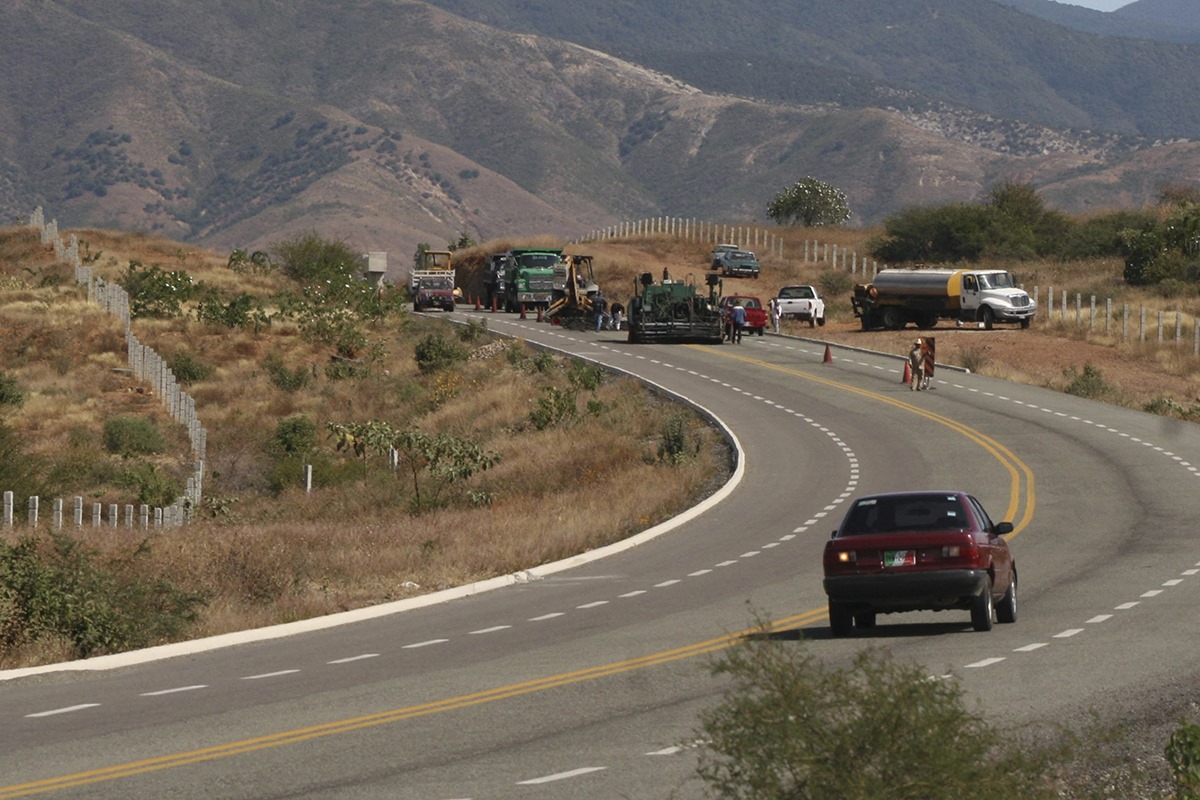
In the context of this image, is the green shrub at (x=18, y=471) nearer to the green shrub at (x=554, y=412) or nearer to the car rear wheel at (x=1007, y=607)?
the green shrub at (x=554, y=412)

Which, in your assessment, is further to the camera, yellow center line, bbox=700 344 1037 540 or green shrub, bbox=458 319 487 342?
green shrub, bbox=458 319 487 342

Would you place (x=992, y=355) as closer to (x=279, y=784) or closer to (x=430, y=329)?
(x=430, y=329)

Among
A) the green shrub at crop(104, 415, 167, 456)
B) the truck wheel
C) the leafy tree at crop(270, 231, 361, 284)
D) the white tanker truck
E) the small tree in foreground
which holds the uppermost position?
the leafy tree at crop(270, 231, 361, 284)

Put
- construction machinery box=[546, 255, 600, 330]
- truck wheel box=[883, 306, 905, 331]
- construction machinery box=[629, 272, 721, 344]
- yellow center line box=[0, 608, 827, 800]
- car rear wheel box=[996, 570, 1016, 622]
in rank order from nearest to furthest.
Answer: yellow center line box=[0, 608, 827, 800] < car rear wheel box=[996, 570, 1016, 622] < construction machinery box=[629, 272, 721, 344] < truck wheel box=[883, 306, 905, 331] < construction machinery box=[546, 255, 600, 330]

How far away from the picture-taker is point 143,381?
5994 cm

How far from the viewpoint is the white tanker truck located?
69.4 meters

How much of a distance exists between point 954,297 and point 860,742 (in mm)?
61553

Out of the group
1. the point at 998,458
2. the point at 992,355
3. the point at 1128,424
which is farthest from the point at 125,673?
the point at 992,355

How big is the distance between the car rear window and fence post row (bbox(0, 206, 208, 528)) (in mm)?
16633

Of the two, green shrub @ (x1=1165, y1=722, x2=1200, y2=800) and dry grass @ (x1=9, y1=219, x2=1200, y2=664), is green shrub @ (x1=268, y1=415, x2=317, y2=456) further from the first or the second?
green shrub @ (x1=1165, y1=722, x2=1200, y2=800)

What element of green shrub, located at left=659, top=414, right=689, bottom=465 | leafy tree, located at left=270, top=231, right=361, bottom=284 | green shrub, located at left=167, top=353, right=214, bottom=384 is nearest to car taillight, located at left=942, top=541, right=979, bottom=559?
green shrub, located at left=659, top=414, right=689, bottom=465

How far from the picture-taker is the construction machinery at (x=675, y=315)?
223 feet

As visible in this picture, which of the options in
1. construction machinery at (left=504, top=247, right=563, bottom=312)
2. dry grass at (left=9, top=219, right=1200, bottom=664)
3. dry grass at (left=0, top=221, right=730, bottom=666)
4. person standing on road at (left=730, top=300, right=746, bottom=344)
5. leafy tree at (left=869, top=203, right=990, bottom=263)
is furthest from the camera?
leafy tree at (left=869, top=203, right=990, bottom=263)

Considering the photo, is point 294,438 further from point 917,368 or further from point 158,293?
point 158,293
